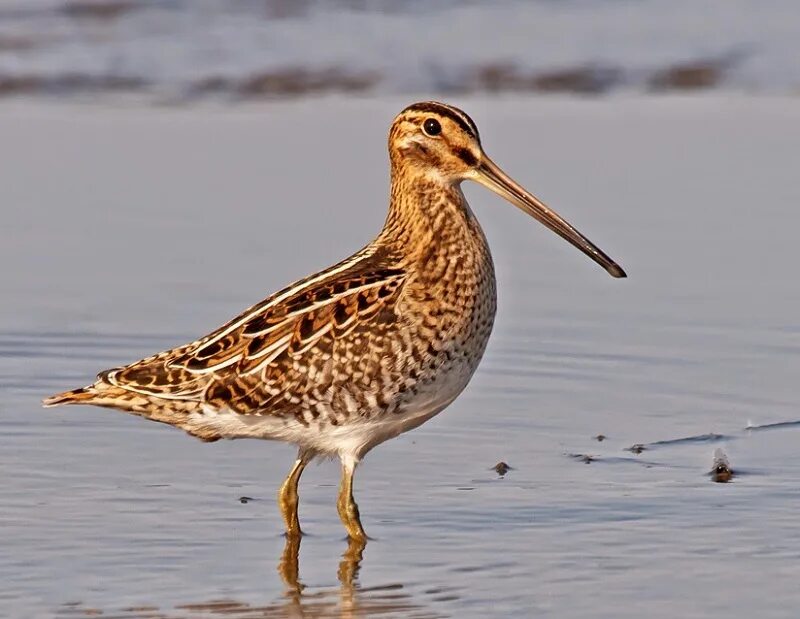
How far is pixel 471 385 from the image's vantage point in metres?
9.59

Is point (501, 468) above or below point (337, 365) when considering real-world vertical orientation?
below

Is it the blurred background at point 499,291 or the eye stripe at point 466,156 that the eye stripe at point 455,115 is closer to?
the eye stripe at point 466,156

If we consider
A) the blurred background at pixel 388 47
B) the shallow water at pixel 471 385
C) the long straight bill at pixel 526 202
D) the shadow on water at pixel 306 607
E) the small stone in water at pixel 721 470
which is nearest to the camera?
the shadow on water at pixel 306 607

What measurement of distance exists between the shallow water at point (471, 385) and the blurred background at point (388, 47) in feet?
2.18

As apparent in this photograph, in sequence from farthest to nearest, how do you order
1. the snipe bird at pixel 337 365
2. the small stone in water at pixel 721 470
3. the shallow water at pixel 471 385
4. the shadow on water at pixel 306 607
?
the small stone in water at pixel 721 470
the snipe bird at pixel 337 365
the shallow water at pixel 471 385
the shadow on water at pixel 306 607

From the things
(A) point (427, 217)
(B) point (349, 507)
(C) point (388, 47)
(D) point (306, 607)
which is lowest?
(D) point (306, 607)

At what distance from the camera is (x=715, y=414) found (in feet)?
29.6

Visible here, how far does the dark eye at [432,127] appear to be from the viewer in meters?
8.08

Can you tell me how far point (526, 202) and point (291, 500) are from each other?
1.51 m

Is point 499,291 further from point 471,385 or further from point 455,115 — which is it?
point 455,115

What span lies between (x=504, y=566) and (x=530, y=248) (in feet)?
14.6

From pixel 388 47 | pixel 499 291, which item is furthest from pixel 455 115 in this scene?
pixel 388 47

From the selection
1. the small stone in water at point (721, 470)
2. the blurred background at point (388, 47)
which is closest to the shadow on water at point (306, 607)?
the small stone in water at point (721, 470)

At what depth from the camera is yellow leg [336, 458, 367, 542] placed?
25.3 feet
